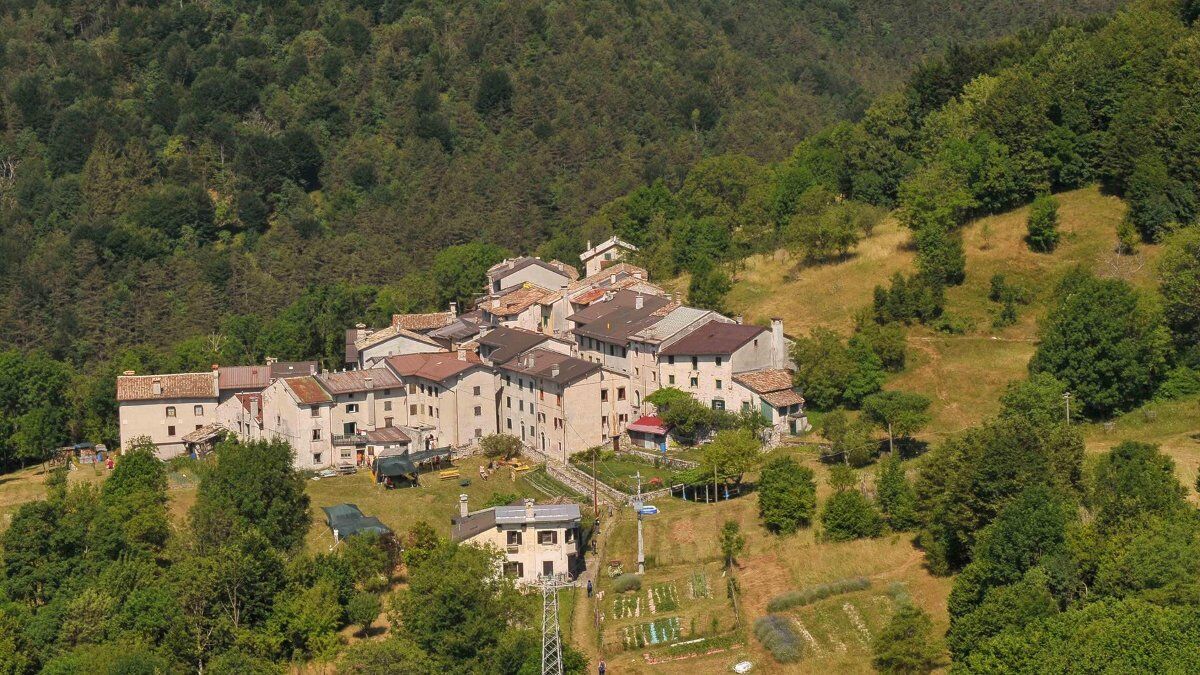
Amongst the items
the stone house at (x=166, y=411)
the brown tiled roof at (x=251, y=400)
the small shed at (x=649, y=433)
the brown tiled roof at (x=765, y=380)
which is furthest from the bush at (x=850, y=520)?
the stone house at (x=166, y=411)

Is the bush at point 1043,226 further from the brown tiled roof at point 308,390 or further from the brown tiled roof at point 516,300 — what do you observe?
the brown tiled roof at point 308,390

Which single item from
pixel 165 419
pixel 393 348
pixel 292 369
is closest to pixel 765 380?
pixel 393 348

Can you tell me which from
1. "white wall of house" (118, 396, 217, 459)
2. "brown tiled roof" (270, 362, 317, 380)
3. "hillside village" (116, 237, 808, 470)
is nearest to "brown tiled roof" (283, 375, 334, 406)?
"hillside village" (116, 237, 808, 470)

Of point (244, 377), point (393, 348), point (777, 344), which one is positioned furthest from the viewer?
point (393, 348)

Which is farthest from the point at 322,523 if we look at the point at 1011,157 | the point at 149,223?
the point at 149,223

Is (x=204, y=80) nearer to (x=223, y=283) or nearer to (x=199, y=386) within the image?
(x=223, y=283)

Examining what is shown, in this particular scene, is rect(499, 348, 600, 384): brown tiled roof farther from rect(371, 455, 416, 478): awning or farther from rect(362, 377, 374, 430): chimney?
rect(371, 455, 416, 478): awning

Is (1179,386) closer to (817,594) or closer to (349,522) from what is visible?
(817,594)
